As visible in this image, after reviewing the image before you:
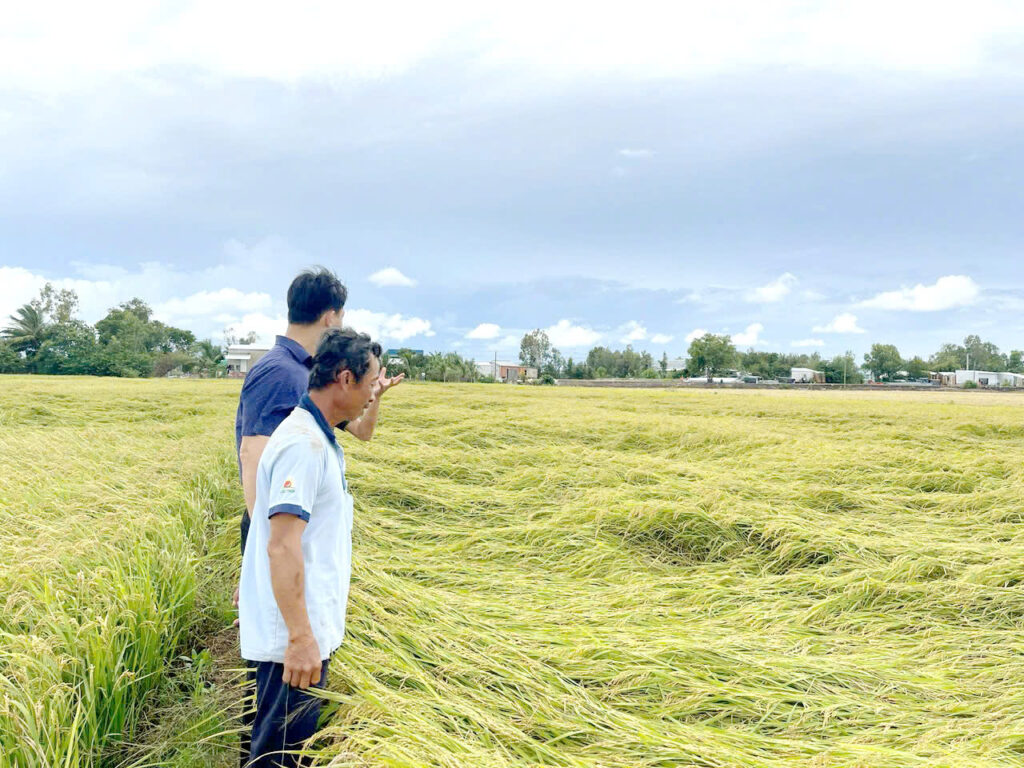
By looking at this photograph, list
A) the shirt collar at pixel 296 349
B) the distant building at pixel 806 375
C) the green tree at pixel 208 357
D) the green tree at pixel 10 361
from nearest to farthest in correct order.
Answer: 1. the shirt collar at pixel 296 349
2. the green tree at pixel 10 361
3. the green tree at pixel 208 357
4. the distant building at pixel 806 375

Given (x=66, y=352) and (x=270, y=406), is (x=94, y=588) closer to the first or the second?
(x=270, y=406)

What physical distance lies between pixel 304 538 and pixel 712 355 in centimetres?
5500

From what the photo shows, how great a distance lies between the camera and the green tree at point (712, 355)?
53.1 m

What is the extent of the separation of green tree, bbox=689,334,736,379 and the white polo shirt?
176 feet

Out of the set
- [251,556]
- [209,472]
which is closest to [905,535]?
[251,556]

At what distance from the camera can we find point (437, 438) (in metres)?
6.88

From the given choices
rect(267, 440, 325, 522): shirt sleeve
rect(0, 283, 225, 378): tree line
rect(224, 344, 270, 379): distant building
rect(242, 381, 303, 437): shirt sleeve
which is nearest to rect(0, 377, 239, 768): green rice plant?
rect(242, 381, 303, 437): shirt sleeve

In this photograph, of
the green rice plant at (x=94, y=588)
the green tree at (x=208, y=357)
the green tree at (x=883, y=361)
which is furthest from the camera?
the green tree at (x=883, y=361)

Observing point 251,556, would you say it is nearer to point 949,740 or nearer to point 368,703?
point 368,703

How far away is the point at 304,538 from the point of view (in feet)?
3.91

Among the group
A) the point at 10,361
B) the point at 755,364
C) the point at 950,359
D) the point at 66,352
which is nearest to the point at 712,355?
the point at 755,364

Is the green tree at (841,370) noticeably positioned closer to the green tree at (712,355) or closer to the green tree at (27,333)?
the green tree at (712,355)

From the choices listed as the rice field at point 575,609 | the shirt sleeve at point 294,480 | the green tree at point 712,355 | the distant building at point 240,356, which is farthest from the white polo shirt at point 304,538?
the green tree at point 712,355

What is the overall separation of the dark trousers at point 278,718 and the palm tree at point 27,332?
40.0 metres
